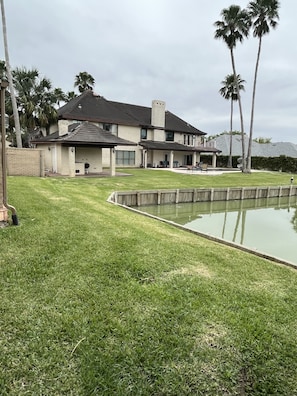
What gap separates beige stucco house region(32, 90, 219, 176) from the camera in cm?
2042

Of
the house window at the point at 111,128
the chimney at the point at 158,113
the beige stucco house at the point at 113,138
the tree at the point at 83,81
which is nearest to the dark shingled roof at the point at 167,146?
the beige stucco house at the point at 113,138

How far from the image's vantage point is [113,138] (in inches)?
850

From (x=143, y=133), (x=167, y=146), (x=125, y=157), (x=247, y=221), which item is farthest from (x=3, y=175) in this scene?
(x=143, y=133)

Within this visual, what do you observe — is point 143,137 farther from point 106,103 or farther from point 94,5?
point 94,5

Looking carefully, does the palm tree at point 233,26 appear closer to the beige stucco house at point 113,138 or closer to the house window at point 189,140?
the beige stucco house at point 113,138

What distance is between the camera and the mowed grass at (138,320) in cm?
228

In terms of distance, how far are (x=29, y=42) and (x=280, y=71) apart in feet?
85.0

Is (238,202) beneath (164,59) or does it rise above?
beneath

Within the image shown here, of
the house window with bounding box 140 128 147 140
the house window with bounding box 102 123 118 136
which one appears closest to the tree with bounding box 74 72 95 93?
the house window with bounding box 140 128 147 140

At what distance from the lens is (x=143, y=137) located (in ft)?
110

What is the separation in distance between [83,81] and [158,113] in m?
11.3

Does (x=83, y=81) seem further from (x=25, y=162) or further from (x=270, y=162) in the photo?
(x=270, y=162)

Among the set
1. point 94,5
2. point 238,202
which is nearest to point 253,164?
point 238,202

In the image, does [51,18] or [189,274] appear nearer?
[189,274]
